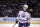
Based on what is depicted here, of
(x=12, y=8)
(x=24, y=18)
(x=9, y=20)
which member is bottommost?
(x=9, y=20)

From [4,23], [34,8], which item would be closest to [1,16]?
[4,23]

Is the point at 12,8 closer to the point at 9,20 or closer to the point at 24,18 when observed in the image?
the point at 9,20

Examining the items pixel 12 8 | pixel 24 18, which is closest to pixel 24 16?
pixel 24 18

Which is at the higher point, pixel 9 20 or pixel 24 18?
pixel 24 18

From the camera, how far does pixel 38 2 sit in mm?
3012

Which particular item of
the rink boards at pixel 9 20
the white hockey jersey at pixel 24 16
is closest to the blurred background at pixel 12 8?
the rink boards at pixel 9 20

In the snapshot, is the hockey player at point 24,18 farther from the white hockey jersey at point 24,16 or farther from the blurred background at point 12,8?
the blurred background at point 12,8

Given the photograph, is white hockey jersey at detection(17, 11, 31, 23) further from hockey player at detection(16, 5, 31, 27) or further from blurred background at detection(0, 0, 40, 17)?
blurred background at detection(0, 0, 40, 17)

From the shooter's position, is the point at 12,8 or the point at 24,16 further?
the point at 12,8

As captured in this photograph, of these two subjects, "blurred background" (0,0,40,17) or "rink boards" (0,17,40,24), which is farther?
"rink boards" (0,17,40,24)

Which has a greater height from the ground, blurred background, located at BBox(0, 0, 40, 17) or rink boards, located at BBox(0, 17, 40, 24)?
blurred background, located at BBox(0, 0, 40, 17)

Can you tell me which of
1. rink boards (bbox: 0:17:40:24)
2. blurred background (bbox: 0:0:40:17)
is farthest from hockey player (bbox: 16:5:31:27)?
rink boards (bbox: 0:17:40:24)

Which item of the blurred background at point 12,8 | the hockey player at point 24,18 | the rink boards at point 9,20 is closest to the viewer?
the hockey player at point 24,18

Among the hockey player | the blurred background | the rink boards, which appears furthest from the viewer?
the rink boards
